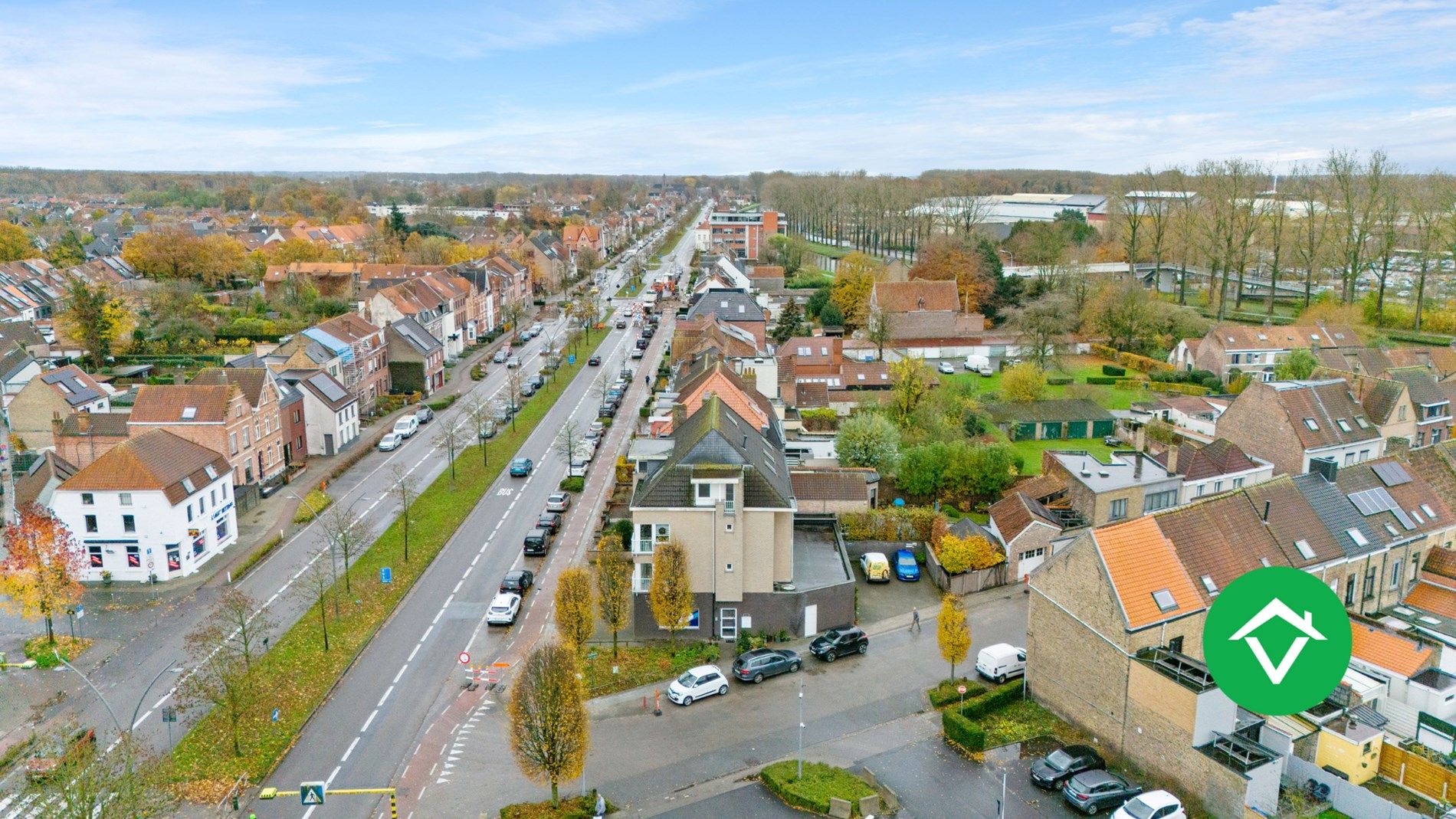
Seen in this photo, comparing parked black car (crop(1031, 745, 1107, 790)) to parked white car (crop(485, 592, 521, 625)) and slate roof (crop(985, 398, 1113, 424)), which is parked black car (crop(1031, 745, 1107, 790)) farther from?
slate roof (crop(985, 398, 1113, 424))

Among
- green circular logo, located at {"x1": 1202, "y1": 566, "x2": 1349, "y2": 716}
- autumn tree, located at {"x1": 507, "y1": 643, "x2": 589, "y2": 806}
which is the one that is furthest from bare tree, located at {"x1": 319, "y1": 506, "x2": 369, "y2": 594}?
green circular logo, located at {"x1": 1202, "y1": 566, "x2": 1349, "y2": 716}

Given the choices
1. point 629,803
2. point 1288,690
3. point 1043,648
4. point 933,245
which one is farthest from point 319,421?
point 933,245

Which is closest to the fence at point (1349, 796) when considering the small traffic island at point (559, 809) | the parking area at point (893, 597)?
the parking area at point (893, 597)

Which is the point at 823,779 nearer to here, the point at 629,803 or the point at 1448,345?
the point at 629,803

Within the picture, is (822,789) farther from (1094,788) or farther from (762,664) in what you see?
(1094,788)

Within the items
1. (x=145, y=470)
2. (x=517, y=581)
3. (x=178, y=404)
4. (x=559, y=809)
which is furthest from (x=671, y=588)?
(x=178, y=404)

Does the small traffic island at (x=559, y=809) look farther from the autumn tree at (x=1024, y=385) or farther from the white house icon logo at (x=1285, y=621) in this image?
the autumn tree at (x=1024, y=385)
